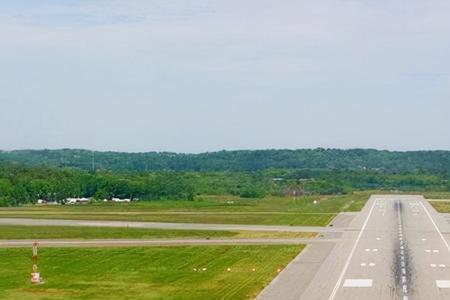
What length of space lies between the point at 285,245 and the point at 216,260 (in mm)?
10943

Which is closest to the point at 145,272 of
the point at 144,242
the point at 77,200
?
the point at 144,242

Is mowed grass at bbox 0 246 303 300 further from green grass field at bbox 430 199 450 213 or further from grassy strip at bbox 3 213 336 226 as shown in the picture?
green grass field at bbox 430 199 450 213

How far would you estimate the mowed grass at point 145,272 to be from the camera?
47.0m

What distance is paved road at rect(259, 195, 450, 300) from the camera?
1785 inches

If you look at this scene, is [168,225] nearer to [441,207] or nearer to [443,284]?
[443,284]

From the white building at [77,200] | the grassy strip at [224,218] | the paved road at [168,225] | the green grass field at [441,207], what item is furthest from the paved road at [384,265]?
the white building at [77,200]

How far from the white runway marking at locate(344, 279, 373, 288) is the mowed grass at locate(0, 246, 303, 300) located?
15.9ft

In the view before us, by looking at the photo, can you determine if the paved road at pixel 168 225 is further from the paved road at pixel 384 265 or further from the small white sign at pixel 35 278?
the small white sign at pixel 35 278

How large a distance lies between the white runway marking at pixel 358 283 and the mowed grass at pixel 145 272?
485cm

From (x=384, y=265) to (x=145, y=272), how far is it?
16.4 meters

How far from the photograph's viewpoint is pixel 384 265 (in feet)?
187

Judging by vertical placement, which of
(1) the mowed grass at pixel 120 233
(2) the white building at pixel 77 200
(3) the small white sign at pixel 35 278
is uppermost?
(2) the white building at pixel 77 200

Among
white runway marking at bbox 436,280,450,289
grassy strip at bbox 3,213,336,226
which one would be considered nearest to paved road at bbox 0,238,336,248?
grassy strip at bbox 3,213,336,226

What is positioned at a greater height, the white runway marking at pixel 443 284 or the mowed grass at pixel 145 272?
the mowed grass at pixel 145 272
